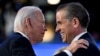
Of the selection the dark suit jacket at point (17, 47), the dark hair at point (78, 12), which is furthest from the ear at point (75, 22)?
the dark suit jacket at point (17, 47)

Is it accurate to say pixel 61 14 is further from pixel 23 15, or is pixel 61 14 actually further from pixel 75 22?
pixel 23 15

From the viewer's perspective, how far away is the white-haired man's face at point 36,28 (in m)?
3.30

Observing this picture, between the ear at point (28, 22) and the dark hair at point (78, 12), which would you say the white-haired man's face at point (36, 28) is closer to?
the ear at point (28, 22)

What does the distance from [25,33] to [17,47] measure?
0.26 meters

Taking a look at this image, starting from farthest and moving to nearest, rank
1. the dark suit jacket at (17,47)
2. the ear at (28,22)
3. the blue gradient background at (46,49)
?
the blue gradient background at (46,49)
the ear at (28,22)
the dark suit jacket at (17,47)

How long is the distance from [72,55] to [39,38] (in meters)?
0.43

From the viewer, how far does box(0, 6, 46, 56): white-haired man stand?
3021 mm

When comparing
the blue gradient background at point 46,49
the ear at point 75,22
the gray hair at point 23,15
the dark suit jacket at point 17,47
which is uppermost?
the gray hair at point 23,15

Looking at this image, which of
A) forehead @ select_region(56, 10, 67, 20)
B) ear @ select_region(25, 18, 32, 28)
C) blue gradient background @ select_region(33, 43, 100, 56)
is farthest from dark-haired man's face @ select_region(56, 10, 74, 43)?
blue gradient background @ select_region(33, 43, 100, 56)

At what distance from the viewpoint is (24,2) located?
11.2 m

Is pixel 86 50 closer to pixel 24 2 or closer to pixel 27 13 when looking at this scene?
pixel 27 13

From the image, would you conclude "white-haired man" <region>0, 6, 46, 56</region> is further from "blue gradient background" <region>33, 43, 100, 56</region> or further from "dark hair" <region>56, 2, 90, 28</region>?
"blue gradient background" <region>33, 43, 100, 56</region>

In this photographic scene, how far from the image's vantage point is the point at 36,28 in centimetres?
337

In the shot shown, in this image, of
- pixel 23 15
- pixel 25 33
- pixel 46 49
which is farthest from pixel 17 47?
pixel 46 49
